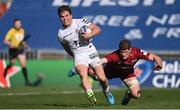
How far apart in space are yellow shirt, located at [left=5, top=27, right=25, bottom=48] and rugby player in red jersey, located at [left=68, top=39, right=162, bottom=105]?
34.7 ft

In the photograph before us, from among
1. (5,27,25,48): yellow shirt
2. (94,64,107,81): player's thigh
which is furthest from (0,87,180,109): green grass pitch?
(5,27,25,48): yellow shirt

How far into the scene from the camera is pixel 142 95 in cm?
2208

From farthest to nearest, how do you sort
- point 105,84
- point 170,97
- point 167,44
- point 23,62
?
point 167,44 < point 23,62 < point 170,97 < point 105,84

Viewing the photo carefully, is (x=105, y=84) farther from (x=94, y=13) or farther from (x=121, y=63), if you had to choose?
(x=94, y=13)

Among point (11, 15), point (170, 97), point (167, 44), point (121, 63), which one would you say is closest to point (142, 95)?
point (170, 97)

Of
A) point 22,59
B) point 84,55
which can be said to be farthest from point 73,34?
point 22,59

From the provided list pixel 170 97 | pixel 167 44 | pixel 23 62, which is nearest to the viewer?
pixel 170 97

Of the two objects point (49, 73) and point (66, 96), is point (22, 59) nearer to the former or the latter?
point (49, 73)

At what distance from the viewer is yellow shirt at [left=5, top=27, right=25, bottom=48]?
93.8ft

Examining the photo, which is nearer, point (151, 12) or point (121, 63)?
point (121, 63)

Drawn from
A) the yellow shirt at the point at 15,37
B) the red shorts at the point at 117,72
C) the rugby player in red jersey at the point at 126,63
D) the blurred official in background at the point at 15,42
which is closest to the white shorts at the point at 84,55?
the rugby player in red jersey at the point at 126,63

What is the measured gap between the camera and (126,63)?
1797 cm

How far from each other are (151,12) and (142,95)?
937 centimetres

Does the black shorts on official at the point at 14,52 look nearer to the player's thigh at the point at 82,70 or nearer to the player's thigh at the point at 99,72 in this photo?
the player's thigh at the point at 99,72
